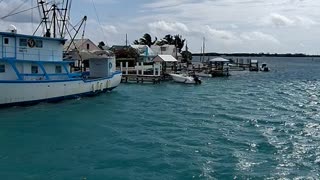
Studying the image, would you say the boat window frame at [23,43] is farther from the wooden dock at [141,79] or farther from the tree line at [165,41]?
the tree line at [165,41]

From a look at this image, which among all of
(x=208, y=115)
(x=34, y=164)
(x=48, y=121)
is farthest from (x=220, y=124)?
(x=34, y=164)

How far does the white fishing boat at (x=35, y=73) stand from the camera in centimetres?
3369

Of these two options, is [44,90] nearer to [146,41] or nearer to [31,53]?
[31,53]

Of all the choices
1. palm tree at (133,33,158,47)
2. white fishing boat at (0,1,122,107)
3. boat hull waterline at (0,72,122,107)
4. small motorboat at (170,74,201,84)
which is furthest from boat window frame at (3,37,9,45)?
palm tree at (133,33,158,47)

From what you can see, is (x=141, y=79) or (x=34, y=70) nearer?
(x=34, y=70)

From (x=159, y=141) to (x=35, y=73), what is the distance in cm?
1890

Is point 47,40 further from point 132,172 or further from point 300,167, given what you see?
point 300,167

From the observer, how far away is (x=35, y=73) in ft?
122

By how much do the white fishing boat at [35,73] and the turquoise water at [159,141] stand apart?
114cm

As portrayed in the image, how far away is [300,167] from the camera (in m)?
17.7

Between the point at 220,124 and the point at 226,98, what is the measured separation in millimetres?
17561

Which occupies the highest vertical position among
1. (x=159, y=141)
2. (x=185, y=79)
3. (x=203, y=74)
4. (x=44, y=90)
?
(x=203, y=74)

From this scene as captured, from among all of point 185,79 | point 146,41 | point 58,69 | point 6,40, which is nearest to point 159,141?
point 6,40

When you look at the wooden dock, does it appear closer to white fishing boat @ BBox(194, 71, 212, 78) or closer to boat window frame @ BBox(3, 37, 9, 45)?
white fishing boat @ BBox(194, 71, 212, 78)
